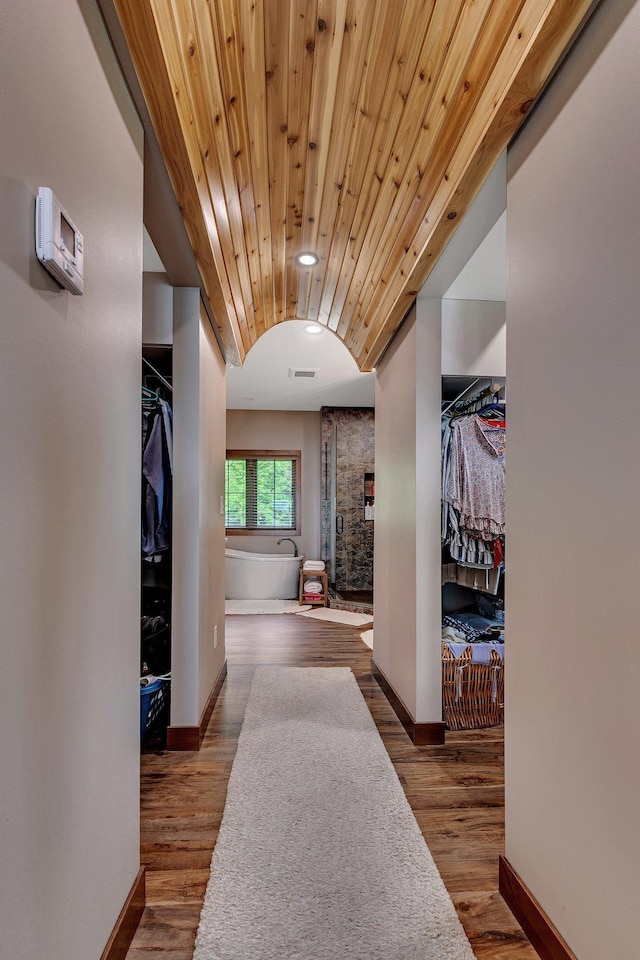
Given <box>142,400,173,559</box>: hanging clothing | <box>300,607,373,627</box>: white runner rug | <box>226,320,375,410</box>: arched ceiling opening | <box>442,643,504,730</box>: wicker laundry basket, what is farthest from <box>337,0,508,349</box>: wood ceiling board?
<box>300,607,373,627</box>: white runner rug

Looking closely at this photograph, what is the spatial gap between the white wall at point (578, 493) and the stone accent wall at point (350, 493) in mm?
5419

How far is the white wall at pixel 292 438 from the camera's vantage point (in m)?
7.49

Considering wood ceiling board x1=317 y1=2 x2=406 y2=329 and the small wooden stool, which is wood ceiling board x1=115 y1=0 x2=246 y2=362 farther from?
the small wooden stool

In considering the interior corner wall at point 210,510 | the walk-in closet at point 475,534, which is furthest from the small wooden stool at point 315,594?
the walk-in closet at point 475,534

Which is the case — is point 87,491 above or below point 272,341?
below

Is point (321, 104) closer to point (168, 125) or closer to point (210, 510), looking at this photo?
point (168, 125)

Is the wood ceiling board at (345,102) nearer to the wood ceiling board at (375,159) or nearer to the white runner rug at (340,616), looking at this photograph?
the wood ceiling board at (375,159)

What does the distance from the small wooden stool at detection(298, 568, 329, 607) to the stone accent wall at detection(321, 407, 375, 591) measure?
75cm

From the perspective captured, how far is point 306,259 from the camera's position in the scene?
9.30 feet

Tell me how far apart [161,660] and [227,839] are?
1.11 meters

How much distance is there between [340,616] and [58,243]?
16.5ft

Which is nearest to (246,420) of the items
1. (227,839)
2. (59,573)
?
(227,839)

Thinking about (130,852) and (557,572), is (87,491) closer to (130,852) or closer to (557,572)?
(130,852)

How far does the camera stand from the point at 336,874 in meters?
1.55
